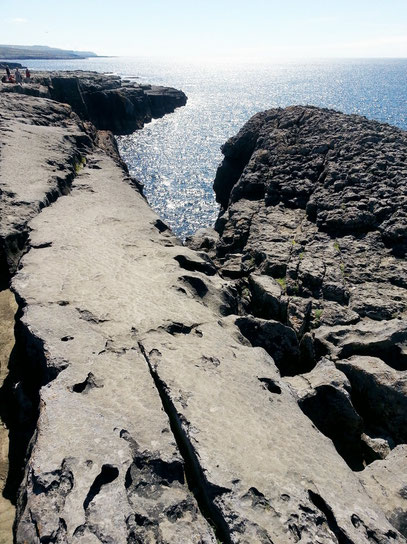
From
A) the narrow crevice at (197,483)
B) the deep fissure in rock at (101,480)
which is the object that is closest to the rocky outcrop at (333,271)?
the narrow crevice at (197,483)

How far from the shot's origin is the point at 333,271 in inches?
833

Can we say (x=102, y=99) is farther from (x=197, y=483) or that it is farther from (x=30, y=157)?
(x=197, y=483)

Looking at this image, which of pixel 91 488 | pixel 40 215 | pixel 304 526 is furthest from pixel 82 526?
pixel 40 215

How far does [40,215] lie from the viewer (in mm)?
22812

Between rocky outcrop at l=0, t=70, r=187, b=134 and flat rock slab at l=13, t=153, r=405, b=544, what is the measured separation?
4844 cm

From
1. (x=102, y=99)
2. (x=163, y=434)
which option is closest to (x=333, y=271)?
(x=163, y=434)

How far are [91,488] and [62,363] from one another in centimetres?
439

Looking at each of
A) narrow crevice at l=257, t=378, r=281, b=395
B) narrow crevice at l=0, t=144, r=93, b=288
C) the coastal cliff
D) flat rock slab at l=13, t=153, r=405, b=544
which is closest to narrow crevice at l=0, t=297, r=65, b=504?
the coastal cliff

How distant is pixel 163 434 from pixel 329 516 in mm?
4287

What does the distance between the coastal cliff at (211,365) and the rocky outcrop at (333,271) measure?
89 mm

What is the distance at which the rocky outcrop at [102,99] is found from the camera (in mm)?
70812

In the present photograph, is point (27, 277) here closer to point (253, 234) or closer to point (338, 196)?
point (253, 234)

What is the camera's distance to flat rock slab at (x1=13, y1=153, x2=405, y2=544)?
8.10 meters

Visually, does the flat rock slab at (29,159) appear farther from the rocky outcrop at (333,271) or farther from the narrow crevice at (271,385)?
the narrow crevice at (271,385)
